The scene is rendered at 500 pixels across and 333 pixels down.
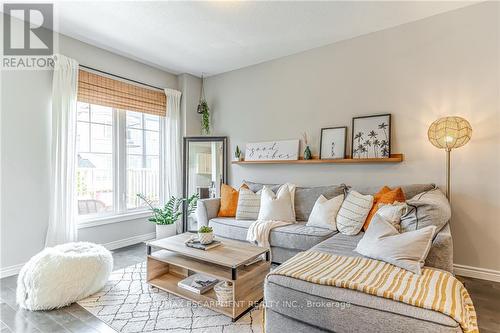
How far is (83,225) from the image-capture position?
Result: 3.38 metres

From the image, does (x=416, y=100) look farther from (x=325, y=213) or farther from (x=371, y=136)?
(x=325, y=213)

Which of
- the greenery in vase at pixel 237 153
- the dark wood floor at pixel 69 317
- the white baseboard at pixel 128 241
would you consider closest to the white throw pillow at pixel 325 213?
the dark wood floor at pixel 69 317

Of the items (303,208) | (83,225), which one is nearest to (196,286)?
(303,208)

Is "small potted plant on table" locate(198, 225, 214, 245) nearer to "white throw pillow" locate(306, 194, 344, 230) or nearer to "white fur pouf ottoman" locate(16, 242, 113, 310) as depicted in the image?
"white fur pouf ottoman" locate(16, 242, 113, 310)

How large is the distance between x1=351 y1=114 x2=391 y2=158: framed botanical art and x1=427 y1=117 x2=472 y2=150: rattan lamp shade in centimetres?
48

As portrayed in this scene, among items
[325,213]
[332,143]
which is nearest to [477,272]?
[325,213]

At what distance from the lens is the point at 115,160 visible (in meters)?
3.77

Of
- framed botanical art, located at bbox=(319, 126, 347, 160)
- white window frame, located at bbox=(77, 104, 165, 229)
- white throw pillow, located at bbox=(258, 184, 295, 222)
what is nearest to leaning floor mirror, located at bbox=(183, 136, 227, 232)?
white window frame, located at bbox=(77, 104, 165, 229)

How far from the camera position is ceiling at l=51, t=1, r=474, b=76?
266cm

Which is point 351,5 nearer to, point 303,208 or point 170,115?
point 303,208

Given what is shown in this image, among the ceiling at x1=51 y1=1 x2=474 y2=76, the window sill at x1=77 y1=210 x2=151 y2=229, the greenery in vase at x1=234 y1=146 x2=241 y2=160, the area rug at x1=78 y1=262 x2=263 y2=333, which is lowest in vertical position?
the area rug at x1=78 y1=262 x2=263 y2=333

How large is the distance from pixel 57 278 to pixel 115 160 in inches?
77.0

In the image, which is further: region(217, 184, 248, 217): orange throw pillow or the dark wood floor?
region(217, 184, 248, 217): orange throw pillow

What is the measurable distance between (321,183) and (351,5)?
2.05m
